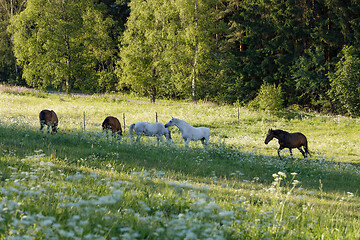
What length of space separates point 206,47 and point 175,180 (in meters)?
39.1

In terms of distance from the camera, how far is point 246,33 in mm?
56656

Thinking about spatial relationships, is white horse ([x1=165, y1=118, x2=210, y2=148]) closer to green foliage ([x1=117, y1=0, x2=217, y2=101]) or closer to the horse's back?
the horse's back

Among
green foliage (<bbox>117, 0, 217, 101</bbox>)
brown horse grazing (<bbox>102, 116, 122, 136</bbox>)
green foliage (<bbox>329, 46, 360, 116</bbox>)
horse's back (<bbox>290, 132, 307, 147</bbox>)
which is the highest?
green foliage (<bbox>117, 0, 217, 101</bbox>)

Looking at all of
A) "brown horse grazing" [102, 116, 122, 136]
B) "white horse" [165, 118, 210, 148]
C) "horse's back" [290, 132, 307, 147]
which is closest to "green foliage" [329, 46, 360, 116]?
"horse's back" [290, 132, 307, 147]

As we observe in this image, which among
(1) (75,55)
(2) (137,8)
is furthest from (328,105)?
(1) (75,55)

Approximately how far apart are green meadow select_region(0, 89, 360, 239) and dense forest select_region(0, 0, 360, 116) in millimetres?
7972

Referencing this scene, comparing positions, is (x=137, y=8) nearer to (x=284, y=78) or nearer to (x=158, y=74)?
(x=158, y=74)

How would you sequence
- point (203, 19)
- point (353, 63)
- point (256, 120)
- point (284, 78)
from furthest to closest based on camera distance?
point (284, 78)
point (203, 19)
point (353, 63)
point (256, 120)

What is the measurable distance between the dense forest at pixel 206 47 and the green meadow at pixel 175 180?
7972 millimetres

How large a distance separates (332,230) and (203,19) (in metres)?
44.4

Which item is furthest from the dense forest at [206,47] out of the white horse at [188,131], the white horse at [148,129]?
the white horse at [148,129]

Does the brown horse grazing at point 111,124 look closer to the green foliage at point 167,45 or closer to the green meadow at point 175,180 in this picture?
the green meadow at point 175,180

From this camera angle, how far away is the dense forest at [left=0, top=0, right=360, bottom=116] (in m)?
48.1

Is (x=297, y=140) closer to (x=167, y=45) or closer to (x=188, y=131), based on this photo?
(x=188, y=131)
